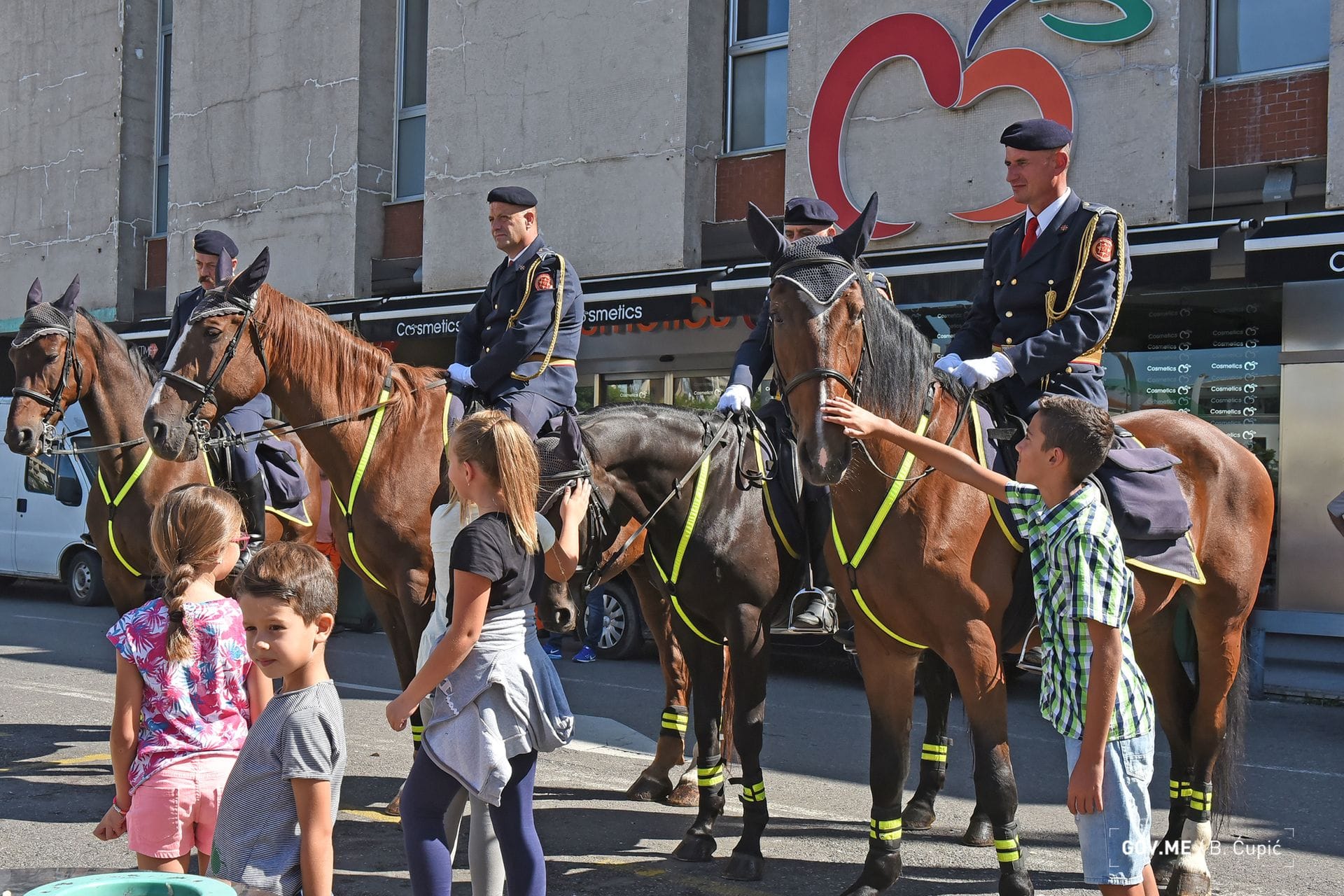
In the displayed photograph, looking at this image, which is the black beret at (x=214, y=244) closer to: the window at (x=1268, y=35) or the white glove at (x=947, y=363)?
the white glove at (x=947, y=363)

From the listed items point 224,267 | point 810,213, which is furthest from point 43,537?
point 810,213

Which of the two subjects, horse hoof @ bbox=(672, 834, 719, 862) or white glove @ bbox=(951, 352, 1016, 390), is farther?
horse hoof @ bbox=(672, 834, 719, 862)

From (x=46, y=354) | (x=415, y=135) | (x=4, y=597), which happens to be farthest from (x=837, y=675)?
(x=4, y=597)

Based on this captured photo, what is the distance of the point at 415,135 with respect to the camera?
17.1m

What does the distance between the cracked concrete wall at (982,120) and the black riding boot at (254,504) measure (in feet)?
23.2

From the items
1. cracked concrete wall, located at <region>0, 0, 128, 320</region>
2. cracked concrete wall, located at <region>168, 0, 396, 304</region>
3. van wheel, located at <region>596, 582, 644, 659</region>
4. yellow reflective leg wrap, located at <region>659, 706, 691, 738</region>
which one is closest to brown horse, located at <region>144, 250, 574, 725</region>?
yellow reflective leg wrap, located at <region>659, 706, 691, 738</region>

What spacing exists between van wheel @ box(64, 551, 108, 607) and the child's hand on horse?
45.9ft

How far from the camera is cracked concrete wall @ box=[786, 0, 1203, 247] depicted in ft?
35.4

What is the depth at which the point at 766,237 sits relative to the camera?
14.2 ft

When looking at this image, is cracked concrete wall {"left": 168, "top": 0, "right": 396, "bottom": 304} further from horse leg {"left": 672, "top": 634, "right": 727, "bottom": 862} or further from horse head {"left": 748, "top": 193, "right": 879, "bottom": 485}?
horse head {"left": 748, "top": 193, "right": 879, "bottom": 485}

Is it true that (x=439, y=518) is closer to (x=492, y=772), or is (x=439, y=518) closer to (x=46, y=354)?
(x=492, y=772)

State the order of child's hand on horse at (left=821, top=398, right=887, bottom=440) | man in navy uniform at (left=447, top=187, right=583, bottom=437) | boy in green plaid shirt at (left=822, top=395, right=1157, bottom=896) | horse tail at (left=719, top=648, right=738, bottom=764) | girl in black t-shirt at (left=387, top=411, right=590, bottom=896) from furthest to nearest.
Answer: man in navy uniform at (left=447, top=187, right=583, bottom=437) < horse tail at (left=719, top=648, right=738, bottom=764) < child's hand on horse at (left=821, top=398, right=887, bottom=440) < girl in black t-shirt at (left=387, top=411, right=590, bottom=896) < boy in green plaid shirt at (left=822, top=395, right=1157, bottom=896)

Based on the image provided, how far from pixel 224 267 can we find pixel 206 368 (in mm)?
1244

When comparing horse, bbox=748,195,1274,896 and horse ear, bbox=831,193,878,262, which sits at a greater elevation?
horse ear, bbox=831,193,878,262
